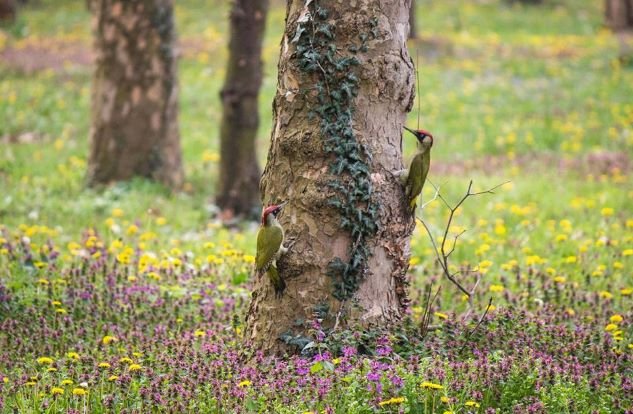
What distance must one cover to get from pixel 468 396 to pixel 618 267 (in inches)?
128

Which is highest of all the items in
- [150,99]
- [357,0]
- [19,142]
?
[357,0]

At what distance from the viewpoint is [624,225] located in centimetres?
902

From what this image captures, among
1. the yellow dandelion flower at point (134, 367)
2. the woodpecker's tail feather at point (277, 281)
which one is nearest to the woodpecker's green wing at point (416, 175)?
the woodpecker's tail feather at point (277, 281)

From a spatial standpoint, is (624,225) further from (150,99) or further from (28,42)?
(28,42)

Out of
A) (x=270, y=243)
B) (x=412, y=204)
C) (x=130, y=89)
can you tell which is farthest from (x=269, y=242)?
(x=130, y=89)

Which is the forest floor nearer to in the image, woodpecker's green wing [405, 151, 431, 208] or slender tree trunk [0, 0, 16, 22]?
woodpecker's green wing [405, 151, 431, 208]

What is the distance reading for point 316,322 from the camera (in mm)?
4906

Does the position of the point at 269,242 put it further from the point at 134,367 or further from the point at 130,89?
the point at 130,89

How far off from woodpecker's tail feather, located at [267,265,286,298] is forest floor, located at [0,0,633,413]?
42 centimetres

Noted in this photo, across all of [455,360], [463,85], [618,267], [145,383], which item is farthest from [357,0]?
[463,85]

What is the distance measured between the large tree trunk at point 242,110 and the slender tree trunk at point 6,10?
17.7 m

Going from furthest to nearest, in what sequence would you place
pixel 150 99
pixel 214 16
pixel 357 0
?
1. pixel 214 16
2. pixel 150 99
3. pixel 357 0

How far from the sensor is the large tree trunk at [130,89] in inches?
431

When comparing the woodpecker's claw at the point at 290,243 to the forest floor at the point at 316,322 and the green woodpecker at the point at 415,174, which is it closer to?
the forest floor at the point at 316,322
